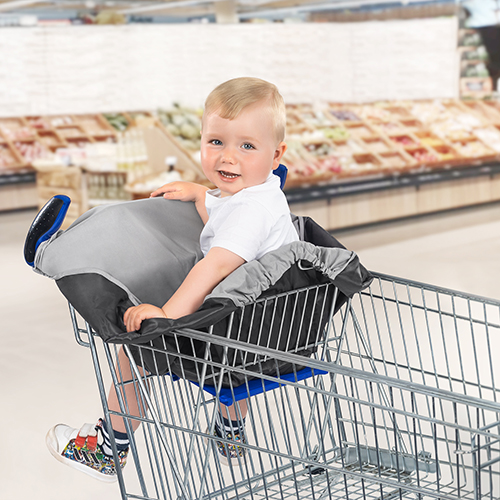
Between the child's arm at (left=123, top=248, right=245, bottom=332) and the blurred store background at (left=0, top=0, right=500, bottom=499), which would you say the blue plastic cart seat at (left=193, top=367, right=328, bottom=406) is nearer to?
the child's arm at (left=123, top=248, right=245, bottom=332)

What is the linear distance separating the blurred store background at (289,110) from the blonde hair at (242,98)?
13.2 ft

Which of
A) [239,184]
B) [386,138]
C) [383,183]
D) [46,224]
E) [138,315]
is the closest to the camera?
[138,315]

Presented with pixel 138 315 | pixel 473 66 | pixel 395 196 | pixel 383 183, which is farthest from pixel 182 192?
pixel 473 66

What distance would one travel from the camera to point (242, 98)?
1715 millimetres

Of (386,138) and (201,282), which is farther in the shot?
(386,138)

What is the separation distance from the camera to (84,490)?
2330 millimetres

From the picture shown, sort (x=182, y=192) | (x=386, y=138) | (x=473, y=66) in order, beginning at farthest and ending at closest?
(x=473, y=66)
(x=386, y=138)
(x=182, y=192)

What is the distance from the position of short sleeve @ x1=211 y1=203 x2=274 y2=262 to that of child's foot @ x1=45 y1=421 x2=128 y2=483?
0.65m

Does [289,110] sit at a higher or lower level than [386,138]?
higher

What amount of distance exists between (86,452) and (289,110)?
5717mm

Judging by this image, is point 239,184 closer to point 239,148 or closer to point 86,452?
point 239,148

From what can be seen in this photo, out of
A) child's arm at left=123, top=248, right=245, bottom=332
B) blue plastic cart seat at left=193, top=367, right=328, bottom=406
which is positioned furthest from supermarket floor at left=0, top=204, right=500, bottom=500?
child's arm at left=123, top=248, right=245, bottom=332

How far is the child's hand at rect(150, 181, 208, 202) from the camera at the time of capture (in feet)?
6.75

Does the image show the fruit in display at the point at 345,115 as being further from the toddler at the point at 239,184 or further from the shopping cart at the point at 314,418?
the toddler at the point at 239,184
